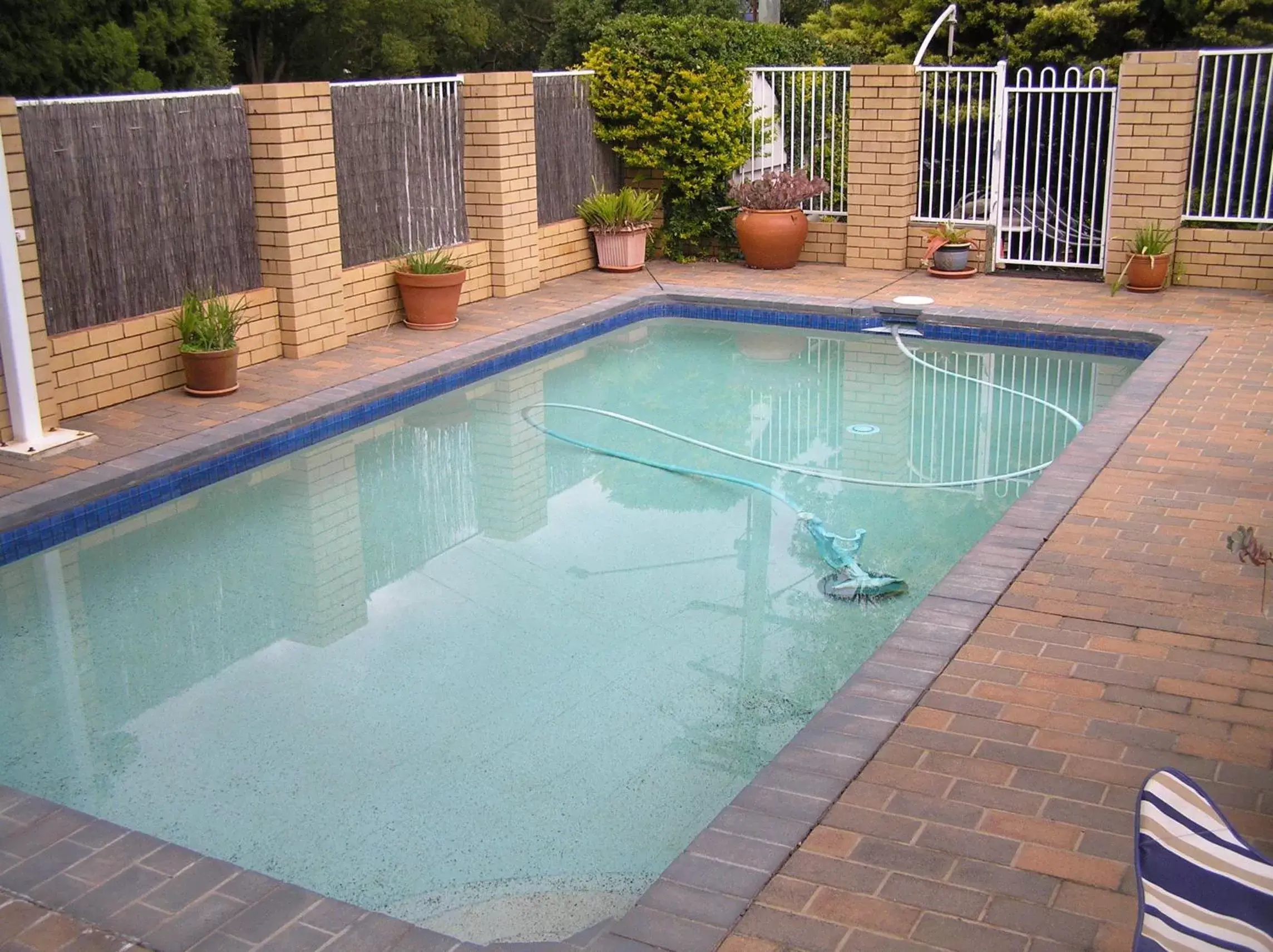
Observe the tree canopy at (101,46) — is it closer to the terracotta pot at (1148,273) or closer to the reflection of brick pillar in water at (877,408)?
the reflection of brick pillar in water at (877,408)

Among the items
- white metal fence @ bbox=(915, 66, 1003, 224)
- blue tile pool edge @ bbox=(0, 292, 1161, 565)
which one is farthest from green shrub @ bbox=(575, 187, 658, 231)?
white metal fence @ bbox=(915, 66, 1003, 224)

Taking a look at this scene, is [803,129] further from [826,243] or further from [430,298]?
[430,298]

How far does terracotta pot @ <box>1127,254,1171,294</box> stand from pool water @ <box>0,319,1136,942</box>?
7.24ft

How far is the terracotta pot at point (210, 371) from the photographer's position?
8031 millimetres

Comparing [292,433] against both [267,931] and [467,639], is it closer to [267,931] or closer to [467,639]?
[467,639]

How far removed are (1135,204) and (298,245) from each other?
21.9 feet

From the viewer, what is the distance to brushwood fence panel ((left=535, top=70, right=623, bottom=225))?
38.1 ft

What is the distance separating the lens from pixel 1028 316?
1014 centimetres

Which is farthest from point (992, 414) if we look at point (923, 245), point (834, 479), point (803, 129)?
point (803, 129)

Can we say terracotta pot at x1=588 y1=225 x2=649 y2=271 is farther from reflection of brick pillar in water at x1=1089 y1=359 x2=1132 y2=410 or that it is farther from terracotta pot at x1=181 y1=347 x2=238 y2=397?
terracotta pot at x1=181 y1=347 x2=238 y2=397

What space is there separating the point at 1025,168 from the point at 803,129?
218 cm

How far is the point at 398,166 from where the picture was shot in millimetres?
10109

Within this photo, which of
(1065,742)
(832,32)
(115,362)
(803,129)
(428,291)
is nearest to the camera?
(1065,742)

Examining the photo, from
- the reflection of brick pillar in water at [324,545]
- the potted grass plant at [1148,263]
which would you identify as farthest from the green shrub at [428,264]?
the potted grass plant at [1148,263]
